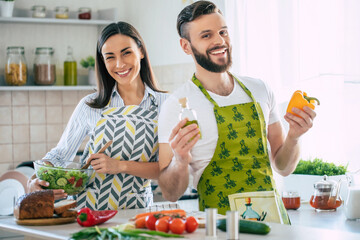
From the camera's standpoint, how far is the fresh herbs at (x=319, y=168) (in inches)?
133

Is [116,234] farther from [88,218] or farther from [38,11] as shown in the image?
[38,11]

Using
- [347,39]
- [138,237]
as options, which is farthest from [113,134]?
[347,39]

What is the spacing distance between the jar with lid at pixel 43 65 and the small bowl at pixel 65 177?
2.27 metres

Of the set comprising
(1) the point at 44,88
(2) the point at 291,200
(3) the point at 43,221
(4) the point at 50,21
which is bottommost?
(2) the point at 291,200

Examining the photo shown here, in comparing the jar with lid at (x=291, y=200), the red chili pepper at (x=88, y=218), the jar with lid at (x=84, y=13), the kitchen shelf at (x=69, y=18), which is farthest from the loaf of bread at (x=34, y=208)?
the jar with lid at (x=84, y=13)

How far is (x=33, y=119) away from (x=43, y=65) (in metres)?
0.46

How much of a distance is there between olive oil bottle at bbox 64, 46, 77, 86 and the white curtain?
1.66 metres

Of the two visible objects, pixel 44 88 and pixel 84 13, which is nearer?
pixel 44 88

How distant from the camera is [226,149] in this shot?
7.97 ft

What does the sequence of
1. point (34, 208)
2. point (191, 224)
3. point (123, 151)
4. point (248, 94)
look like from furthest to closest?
1. point (123, 151)
2. point (248, 94)
3. point (34, 208)
4. point (191, 224)

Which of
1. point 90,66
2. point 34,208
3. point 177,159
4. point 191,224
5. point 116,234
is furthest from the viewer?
point 90,66

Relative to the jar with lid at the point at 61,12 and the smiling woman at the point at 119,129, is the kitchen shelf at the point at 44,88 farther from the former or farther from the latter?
the smiling woman at the point at 119,129

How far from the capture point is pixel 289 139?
2.45 m

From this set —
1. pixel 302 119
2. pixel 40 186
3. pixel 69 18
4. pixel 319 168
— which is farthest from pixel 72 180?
pixel 69 18
